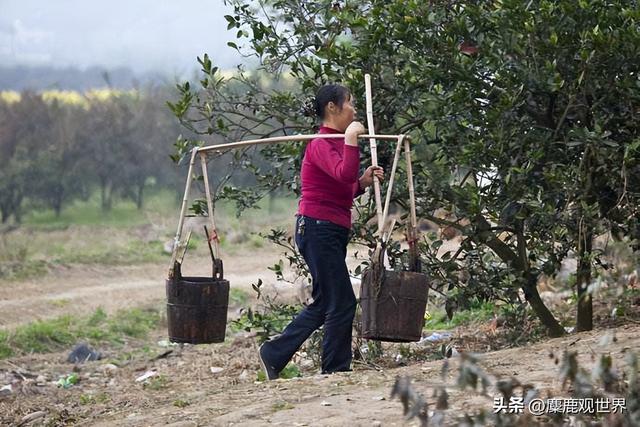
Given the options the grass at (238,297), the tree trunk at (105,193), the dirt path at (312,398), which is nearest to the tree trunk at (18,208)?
the tree trunk at (105,193)

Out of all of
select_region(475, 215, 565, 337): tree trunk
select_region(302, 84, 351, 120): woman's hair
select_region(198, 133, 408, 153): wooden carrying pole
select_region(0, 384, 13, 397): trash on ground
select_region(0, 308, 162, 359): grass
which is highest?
select_region(302, 84, 351, 120): woman's hair

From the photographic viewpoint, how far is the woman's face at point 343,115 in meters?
5.93

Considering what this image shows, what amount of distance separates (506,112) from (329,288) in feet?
4.65

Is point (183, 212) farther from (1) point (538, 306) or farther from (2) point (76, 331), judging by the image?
(2) point (76, 331)

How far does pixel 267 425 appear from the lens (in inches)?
187

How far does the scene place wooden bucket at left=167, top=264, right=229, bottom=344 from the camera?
6.29m

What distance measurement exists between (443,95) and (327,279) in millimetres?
1248

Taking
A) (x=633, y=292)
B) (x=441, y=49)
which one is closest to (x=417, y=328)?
(x=441, y=49)

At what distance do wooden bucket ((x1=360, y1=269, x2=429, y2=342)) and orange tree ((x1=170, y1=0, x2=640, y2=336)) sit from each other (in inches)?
27.5

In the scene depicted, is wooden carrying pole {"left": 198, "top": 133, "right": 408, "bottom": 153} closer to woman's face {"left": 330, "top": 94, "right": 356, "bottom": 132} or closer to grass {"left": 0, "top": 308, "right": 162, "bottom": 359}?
woman's face {"left": 330, "top": 94, "right": 356, "bottom": 132}

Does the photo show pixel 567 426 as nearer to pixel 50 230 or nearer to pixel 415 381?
pixel 415 381

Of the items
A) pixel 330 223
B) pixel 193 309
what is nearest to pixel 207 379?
pixel 193 309

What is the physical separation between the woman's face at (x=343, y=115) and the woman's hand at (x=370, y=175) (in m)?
0.32

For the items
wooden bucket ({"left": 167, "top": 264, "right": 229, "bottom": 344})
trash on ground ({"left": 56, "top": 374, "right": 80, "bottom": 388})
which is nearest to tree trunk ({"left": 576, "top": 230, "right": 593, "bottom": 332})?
wooden bucket ({"left": 167, "top": 264, "right": 229, "bottom": 344})
